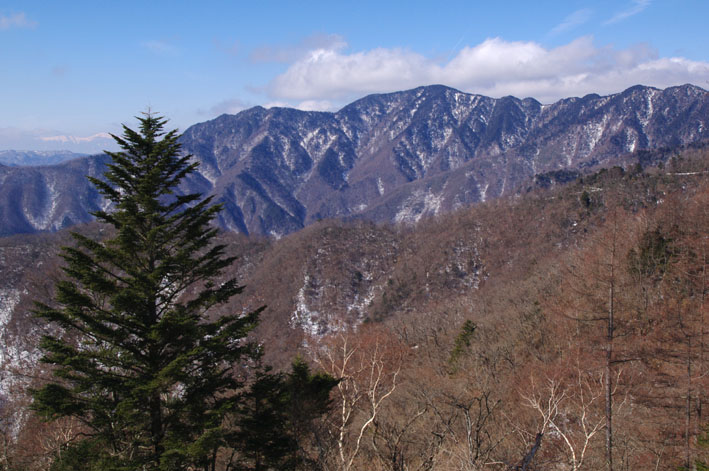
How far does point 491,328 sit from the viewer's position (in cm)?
5306

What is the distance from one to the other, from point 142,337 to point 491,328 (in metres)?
46.9

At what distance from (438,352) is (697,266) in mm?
34798

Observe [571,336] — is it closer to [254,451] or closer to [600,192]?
[254,451]

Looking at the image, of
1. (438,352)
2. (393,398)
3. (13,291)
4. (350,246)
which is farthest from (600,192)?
(13,291)

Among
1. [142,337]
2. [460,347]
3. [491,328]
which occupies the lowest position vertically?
[491,328]

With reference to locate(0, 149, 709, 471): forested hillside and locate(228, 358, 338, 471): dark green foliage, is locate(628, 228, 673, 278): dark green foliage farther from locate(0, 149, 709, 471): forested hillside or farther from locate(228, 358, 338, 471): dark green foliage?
locate(228, 358, 338, 471): dark green foliage

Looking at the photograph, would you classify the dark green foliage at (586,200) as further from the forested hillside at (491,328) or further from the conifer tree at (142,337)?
the conifer tree at (142,337)

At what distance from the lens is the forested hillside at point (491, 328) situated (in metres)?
14.9

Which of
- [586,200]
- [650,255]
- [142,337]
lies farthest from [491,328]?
[586,200]

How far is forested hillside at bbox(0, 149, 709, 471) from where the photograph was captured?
48.8 ft

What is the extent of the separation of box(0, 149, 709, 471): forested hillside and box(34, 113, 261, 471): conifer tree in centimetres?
192

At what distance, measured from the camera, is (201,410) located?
13.7 m

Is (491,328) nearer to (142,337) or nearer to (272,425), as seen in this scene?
(272,425)

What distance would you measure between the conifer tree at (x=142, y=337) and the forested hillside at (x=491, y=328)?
6.29ft
